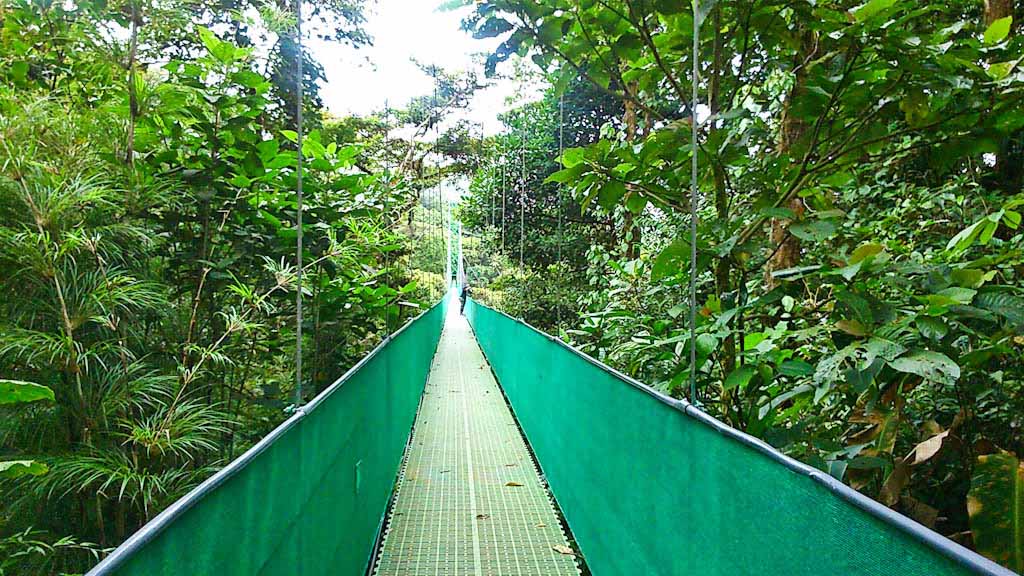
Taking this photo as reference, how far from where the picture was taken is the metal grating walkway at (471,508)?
292cm

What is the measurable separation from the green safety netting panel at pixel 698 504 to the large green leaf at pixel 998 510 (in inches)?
12.4

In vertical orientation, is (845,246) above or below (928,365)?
above

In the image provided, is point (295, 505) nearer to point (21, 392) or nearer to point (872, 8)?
point (21, 392)

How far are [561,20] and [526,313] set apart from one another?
6610mm

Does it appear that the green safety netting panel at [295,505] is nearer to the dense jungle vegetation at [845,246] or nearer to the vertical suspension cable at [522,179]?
the dense jungle vegetation at [845,246]

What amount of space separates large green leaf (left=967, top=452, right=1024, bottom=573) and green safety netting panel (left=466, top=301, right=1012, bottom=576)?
0.31m

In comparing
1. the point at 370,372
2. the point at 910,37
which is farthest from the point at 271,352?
the point at 910,37

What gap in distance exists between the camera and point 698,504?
1437 millimetres

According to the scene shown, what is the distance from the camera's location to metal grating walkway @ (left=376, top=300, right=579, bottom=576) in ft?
9.59

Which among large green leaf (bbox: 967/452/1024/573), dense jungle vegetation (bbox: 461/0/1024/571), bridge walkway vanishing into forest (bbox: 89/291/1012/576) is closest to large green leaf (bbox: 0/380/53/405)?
bridge walkway vanishing into forest (bbox: 89/291/1012/576)

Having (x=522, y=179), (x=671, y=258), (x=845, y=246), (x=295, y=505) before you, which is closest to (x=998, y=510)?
(x=671, y=258)

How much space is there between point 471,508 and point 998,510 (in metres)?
2.92

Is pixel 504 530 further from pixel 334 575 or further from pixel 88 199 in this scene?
pixel 88 199

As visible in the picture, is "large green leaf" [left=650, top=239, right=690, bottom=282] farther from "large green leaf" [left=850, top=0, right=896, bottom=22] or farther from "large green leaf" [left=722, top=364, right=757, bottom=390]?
"large green leaf" [left=850, top=0, right=896, bottom=22]
